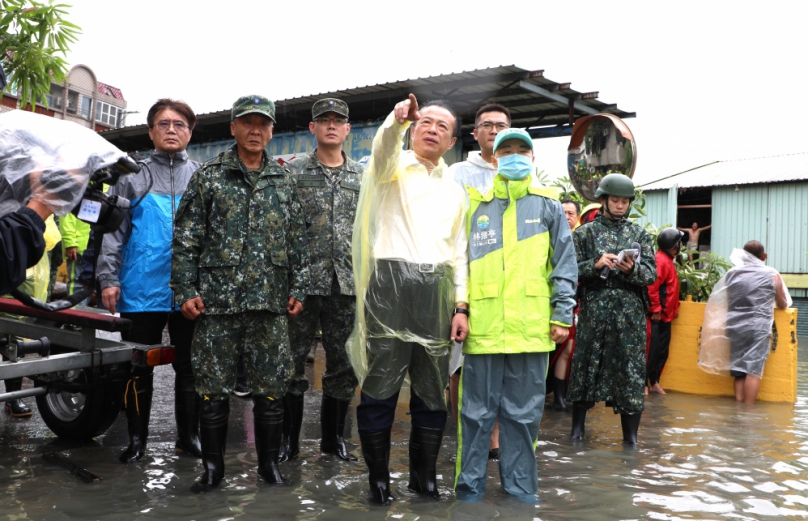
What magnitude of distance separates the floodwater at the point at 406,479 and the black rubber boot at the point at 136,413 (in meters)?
0.09

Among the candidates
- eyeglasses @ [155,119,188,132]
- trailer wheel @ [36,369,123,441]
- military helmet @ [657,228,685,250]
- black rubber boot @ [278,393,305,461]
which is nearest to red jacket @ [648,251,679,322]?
military helmet @ [657,228,685,250]

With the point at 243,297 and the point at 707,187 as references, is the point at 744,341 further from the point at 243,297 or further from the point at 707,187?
the point at 707,187

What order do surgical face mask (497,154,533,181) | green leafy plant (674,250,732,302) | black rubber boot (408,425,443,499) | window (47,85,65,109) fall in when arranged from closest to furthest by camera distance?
black rubber boot (408,425,443,499), surgical face mask (497,154,533,181), green leafy plant (674,250,732,302), window (47,85,65,109)

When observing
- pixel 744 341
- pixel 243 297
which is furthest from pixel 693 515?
pixel 744 341

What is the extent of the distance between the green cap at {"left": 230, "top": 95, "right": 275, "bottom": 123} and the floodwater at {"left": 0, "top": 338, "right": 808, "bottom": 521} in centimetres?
199

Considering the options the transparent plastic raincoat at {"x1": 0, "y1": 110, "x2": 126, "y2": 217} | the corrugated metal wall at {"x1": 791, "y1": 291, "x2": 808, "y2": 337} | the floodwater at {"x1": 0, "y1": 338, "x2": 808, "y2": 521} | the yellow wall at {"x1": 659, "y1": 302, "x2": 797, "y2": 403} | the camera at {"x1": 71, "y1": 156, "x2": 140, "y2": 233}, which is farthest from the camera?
the corrugated metal wall at {"x1": 791, "y1": 291, "x2": 808, "y2": 337}

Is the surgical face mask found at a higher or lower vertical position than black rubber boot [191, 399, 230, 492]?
higher

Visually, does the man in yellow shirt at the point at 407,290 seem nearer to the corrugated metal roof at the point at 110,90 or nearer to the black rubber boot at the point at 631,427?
the black rubber boot at the point at 631,427

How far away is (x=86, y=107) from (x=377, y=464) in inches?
1439

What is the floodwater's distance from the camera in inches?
129

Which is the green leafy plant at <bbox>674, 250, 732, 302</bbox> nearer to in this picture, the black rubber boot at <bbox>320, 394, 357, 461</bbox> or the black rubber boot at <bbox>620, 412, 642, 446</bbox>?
the black rubber boot at <bbox>620, 412, 642, 446</bbox>

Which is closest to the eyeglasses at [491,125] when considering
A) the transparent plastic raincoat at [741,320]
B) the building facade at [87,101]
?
the transparent plastic raincoat at [741,320]

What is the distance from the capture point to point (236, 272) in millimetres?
3639

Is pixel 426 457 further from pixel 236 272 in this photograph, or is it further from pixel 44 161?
pixel 44 161
